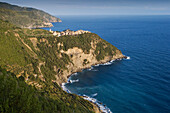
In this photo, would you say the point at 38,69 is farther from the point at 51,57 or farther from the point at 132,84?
the point at 132,84

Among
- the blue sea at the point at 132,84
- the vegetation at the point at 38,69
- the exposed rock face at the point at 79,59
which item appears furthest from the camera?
the exposed rock face at the point at 79,59

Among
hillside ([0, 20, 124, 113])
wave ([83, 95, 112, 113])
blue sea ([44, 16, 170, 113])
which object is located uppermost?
hillside ([0, 20, 124, 113])

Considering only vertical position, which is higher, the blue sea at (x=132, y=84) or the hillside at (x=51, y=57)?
the hillside at (x=51, y=57)

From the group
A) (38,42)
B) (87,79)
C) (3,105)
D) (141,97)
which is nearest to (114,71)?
(87,79)

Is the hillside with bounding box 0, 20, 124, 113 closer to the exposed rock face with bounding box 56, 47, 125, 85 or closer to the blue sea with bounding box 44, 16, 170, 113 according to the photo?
the exposed rock face with bounding box 56, 47, 125, 85

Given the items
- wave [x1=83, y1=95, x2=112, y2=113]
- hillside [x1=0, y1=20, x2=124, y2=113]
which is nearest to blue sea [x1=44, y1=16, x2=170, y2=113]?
wave [x1=83, y1=95, x2=112, y2=113]

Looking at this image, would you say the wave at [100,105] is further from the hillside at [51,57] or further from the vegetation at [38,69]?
the vegetation at [38,69]

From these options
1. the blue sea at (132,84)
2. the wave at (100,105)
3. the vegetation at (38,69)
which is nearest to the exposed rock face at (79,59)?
the vegetation at (38,69)

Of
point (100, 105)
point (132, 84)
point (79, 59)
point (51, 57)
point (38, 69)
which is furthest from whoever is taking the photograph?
point (79, 59)

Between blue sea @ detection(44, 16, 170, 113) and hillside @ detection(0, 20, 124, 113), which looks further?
blue sea @ detection(44, 16, 170, 113)

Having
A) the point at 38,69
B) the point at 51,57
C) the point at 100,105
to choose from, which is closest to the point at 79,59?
the point at 51,57
